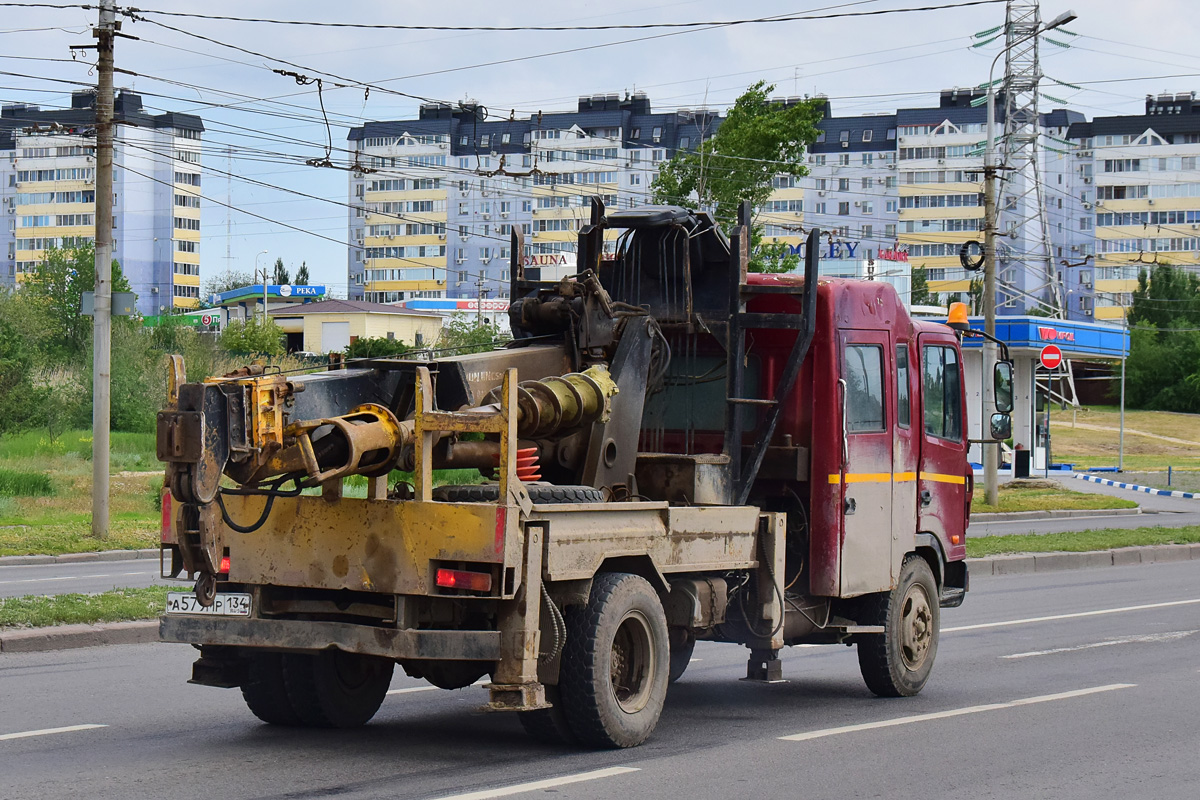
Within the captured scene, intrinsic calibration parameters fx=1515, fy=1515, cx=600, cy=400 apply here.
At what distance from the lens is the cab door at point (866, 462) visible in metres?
9.48

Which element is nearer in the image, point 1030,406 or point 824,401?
point 824,401

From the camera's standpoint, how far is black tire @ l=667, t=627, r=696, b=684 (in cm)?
877

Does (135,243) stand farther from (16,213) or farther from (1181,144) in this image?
(1181,144)

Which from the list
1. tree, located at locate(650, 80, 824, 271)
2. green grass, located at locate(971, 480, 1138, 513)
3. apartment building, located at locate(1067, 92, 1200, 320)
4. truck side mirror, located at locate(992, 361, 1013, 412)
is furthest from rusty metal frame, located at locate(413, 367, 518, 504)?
apartment building, located at locate(1067, 92, 1200, 320)

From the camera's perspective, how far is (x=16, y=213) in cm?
13812

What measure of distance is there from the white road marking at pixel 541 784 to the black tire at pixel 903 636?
314 cm

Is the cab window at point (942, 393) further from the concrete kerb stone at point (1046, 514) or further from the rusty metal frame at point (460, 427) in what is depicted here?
the concrete kerb stone at point (1046, 514)

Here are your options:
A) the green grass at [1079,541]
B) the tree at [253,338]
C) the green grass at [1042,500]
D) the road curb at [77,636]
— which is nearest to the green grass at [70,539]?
the road curb at [77,636]

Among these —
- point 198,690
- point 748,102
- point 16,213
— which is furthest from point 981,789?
point 16,213

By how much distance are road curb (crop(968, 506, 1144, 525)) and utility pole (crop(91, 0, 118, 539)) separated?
17.3 m

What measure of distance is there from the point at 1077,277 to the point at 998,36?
305 ft

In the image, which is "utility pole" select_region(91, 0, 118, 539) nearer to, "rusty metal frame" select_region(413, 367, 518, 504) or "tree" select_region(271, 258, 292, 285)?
"rusty metal frame" select_region(413, 367, 518, 504)

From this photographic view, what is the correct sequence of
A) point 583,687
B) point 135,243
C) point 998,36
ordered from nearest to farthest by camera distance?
1. point 583,687
2. point 998,36
3. point 135,243

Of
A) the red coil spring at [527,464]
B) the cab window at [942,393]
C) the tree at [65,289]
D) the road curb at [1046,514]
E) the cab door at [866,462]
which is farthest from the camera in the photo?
the tree at [65,289]
